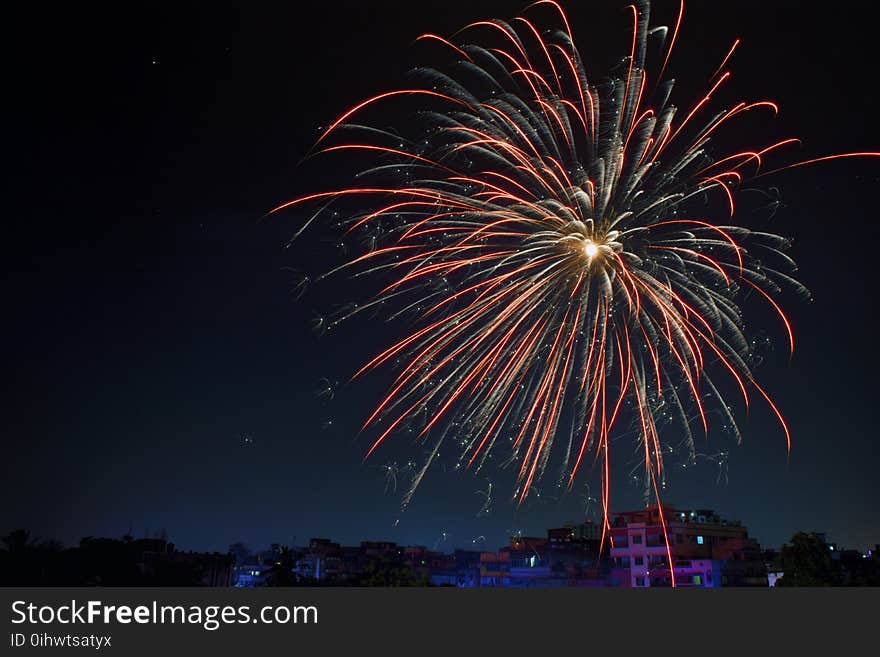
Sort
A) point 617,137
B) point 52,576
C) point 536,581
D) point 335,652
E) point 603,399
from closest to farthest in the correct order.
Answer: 1. point 335,652
2. point 617,137
3. point 603,399
4. point 52,576
5. point 536,581

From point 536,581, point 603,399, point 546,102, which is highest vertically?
point 546,102

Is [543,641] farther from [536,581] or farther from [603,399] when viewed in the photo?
[536,581]

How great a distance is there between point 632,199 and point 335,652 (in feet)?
37.1

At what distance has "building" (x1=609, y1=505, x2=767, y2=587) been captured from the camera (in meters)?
42.9

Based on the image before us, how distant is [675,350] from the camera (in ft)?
59.6

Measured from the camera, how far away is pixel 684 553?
43.8 metres

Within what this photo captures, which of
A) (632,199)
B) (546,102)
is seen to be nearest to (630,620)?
(632,199)

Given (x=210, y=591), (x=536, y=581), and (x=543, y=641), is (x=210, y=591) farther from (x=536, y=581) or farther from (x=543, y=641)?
(x=536, y=581)

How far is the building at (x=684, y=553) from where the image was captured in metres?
42.9

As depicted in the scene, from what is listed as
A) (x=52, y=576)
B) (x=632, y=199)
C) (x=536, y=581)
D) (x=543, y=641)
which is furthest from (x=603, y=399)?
(x=536, y=581)

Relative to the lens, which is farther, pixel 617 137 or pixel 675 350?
pixel 675 350

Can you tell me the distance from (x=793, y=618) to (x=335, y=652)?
7051 millimetres

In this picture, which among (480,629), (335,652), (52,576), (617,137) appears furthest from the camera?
(52,576)

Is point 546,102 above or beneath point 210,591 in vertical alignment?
above
